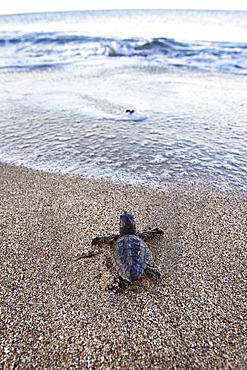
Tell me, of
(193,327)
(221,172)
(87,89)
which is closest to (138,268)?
(193,327)

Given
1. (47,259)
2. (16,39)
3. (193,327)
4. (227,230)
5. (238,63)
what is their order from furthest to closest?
(16,39)
(238,63)
(227,230)
(47,259)
(193,327)

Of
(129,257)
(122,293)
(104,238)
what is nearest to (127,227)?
(104,238)

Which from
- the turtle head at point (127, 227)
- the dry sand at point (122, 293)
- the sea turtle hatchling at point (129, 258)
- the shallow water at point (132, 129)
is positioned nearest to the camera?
the dry sand at point (122, 293)

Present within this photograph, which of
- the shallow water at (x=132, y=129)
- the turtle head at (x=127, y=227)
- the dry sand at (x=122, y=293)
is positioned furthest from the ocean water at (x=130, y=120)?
the turtle head at (x=127, y=227)

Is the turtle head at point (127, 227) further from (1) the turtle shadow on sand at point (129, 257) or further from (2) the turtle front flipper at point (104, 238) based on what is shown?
(2) the turtle front flipper at point (104, 238)

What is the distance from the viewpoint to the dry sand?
180 centimetres

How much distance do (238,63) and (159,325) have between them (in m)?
13.1

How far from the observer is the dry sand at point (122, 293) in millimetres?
1800

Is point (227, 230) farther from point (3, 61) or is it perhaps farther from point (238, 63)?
point (3, 61)

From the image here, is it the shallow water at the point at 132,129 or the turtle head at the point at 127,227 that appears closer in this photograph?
the turtle head at the point at 127,227

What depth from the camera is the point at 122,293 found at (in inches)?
86.6

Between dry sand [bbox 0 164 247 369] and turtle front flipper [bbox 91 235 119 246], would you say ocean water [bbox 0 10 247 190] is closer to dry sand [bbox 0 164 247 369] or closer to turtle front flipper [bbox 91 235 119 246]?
dry sand [bbox 0 164 247 369]

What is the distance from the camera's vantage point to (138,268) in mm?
2119

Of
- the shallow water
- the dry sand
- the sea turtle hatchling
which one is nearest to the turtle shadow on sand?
the sea turtle hatchling
